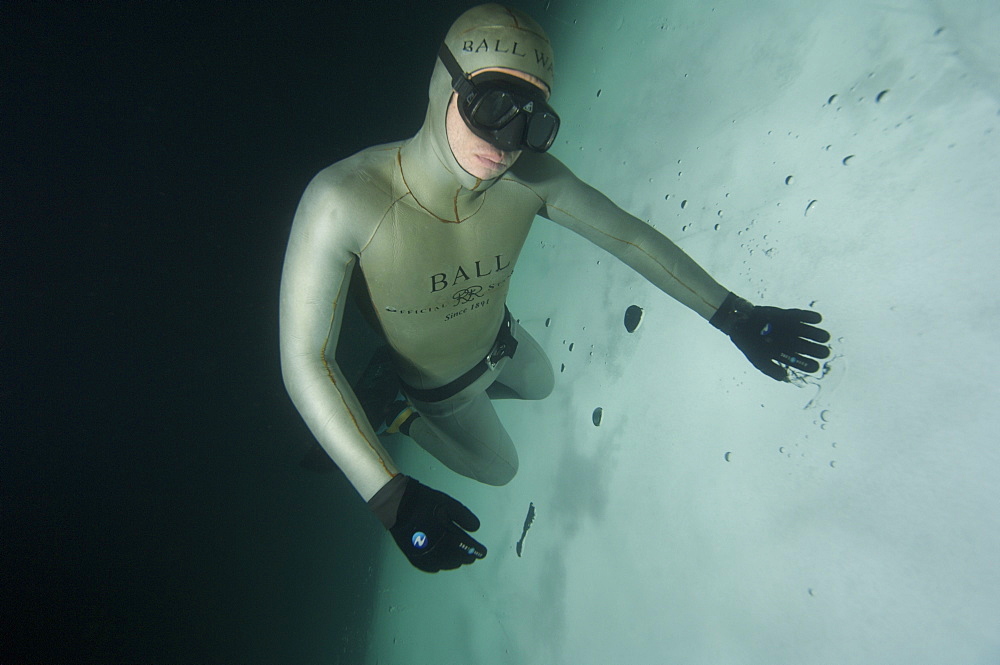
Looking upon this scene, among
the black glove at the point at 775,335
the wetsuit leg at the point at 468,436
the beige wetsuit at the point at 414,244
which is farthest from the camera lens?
the wetsuit leg at the point at 468,436

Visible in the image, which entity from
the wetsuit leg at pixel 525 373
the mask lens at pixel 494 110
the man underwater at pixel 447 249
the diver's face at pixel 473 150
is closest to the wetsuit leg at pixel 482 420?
the wetsuit leg at pixel 525 373

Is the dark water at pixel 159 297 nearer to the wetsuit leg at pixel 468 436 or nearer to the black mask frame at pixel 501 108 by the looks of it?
the wetsuit leg at pixel 468 436

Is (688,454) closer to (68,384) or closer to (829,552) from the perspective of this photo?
(829,552)

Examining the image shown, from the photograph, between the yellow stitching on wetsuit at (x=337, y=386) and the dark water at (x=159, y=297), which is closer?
the yellow stitching on wetsuit at (x=337, y=386)

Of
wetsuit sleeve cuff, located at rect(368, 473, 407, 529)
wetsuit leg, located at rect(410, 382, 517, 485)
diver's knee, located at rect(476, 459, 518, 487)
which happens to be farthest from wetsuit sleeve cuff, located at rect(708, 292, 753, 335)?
diver's knee, located at rect(476, 459, 518, 487)

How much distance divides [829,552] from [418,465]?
12.2 ft

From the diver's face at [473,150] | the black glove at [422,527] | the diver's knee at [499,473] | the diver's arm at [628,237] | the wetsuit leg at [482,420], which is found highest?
the diver's arm at [628,237]

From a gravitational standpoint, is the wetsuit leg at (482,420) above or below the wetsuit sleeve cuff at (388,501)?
above

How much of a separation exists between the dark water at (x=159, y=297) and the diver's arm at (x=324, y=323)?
1.25 metres

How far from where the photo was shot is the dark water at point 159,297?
1.59m

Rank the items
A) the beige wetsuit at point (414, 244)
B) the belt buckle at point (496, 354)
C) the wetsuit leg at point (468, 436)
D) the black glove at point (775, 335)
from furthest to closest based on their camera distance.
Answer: the wetsuit leg at point (468, 436) → the belt buckle at point (496, 354) → the black glove at point (775, 335) → the beige wetsuit at point (414, 244)

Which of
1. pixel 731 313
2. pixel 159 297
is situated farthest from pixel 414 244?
pixel 159 297

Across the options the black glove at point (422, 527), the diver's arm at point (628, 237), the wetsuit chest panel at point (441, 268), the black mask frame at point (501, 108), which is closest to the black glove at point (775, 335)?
the diver's arm at point (628, 237)

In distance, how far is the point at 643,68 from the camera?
3281 mm
